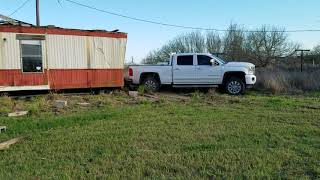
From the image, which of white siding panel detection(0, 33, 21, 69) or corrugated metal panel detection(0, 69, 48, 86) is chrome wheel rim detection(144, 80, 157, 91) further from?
white siding panel detection(0, 33, 21, 69)

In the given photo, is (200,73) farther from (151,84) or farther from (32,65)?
(32,65)

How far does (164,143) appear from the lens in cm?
735

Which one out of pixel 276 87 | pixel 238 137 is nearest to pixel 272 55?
pixel 276 87

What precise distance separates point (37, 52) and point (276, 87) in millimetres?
10422

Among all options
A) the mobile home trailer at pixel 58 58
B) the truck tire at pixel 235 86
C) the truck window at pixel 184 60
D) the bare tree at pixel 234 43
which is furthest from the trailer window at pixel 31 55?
the bare tree at pixel 234 43

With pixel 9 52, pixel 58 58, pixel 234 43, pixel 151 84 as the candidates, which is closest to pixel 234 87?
pixel 151 84

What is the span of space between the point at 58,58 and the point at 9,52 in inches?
74.2

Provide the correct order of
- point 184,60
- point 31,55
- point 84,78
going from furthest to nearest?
point 184,60 → point 84,78 → point 31,55

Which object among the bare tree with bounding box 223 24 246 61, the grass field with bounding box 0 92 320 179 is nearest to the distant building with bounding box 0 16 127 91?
the grass field with bounding box 0 92 320 179

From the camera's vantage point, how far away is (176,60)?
Answer: 18.1 metres

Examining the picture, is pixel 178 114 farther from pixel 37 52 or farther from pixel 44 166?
pixel 37 52

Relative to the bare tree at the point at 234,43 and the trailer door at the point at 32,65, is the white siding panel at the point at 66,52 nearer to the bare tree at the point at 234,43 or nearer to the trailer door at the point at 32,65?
the trailer door at the point at 32,65

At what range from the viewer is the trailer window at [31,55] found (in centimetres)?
1511

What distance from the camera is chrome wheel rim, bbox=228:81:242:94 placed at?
58.1 feet
